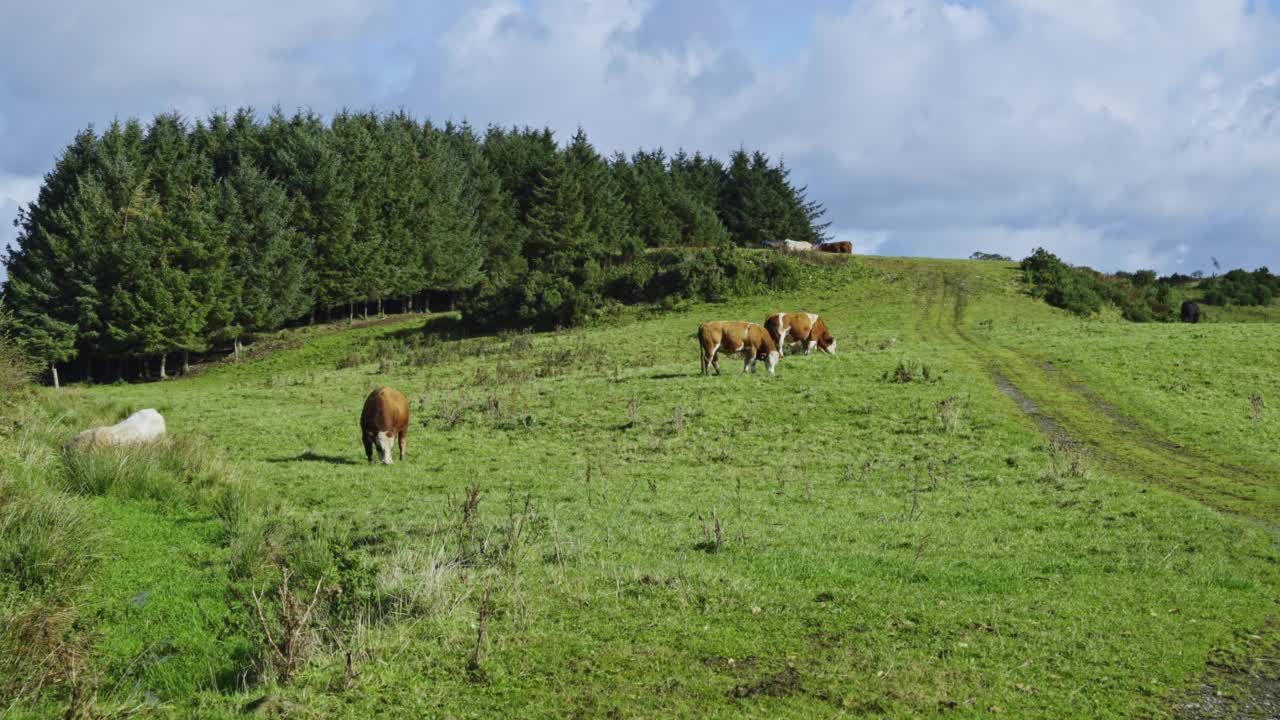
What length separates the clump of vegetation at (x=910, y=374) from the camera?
31.9m

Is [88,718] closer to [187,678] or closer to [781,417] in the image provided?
[187,678]

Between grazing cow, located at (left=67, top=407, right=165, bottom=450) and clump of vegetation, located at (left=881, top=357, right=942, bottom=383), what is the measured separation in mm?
21175

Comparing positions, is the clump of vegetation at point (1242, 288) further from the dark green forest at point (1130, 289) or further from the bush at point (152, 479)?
the bush at point (152, 479)

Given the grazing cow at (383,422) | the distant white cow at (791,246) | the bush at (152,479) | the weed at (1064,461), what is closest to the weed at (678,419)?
the grazing cow at (383,422)

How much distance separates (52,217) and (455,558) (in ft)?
210

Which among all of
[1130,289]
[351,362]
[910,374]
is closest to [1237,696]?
[910,374]

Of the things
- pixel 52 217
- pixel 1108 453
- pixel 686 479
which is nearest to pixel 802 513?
pixel 686 479

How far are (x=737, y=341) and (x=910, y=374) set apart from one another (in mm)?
6149

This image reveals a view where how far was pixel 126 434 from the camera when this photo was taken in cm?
2178

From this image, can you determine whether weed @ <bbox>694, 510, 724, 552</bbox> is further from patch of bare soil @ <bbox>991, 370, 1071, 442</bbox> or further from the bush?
patch of bare soil @ <bbox>991, 370, 1071, 442</bbox>

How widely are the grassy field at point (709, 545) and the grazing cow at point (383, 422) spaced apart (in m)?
0.92

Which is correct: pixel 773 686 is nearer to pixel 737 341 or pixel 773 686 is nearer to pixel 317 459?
pixel 317 459

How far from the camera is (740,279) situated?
66.2 meters

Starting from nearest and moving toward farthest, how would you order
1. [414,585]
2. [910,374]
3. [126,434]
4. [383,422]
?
[414,585] < [126,434] < [383,422] < [910,374]
